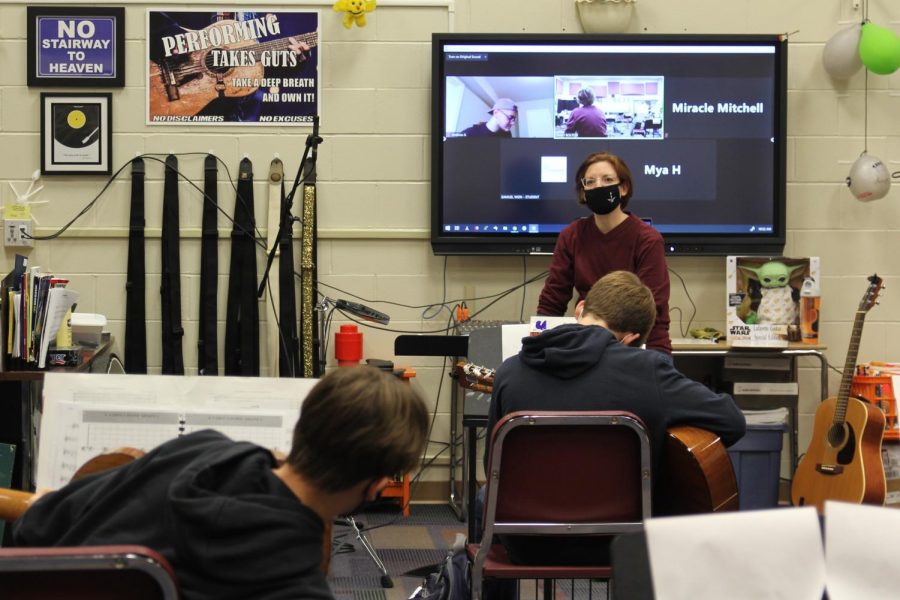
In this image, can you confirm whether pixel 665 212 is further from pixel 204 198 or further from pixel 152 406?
pixel 152 406

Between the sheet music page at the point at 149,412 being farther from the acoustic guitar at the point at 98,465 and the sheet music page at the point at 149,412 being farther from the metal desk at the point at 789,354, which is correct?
the metal desk at the point at 789,354

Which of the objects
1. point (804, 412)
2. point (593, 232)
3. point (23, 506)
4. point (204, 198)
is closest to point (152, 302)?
point (204, 198)

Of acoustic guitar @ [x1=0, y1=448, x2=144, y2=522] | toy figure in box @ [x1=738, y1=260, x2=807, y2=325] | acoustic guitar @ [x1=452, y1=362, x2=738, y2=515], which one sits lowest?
acoustic guitar @ [x1=452, y1=362, x2=738, y2=515]

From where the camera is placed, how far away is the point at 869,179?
4.59 m

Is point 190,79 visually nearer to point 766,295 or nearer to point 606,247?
point 606,247

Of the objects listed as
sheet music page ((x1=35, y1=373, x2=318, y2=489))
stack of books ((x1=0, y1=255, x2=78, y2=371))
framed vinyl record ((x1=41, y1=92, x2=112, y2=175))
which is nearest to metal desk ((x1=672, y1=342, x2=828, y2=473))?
stack of books ((x1=0, y1=255, x2=78, y2=371))

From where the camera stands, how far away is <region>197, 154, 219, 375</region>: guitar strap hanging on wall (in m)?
4.69

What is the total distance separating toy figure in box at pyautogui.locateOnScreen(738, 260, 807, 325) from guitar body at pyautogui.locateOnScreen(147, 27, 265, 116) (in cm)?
232

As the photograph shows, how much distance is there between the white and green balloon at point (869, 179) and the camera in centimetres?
459

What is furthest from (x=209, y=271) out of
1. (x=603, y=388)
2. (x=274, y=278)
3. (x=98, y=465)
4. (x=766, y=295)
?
(x=98, y=465)

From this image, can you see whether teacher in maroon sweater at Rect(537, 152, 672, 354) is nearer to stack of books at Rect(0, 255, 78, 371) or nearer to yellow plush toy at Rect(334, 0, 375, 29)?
yellow plush toy at Rect(334, 0, 375, 29)

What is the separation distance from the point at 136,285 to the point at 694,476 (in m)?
3.15

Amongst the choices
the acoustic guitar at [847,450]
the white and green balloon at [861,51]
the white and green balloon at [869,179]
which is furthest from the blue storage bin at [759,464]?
the white and green balloon at [861,51]

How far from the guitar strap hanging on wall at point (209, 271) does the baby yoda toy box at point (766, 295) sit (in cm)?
221
